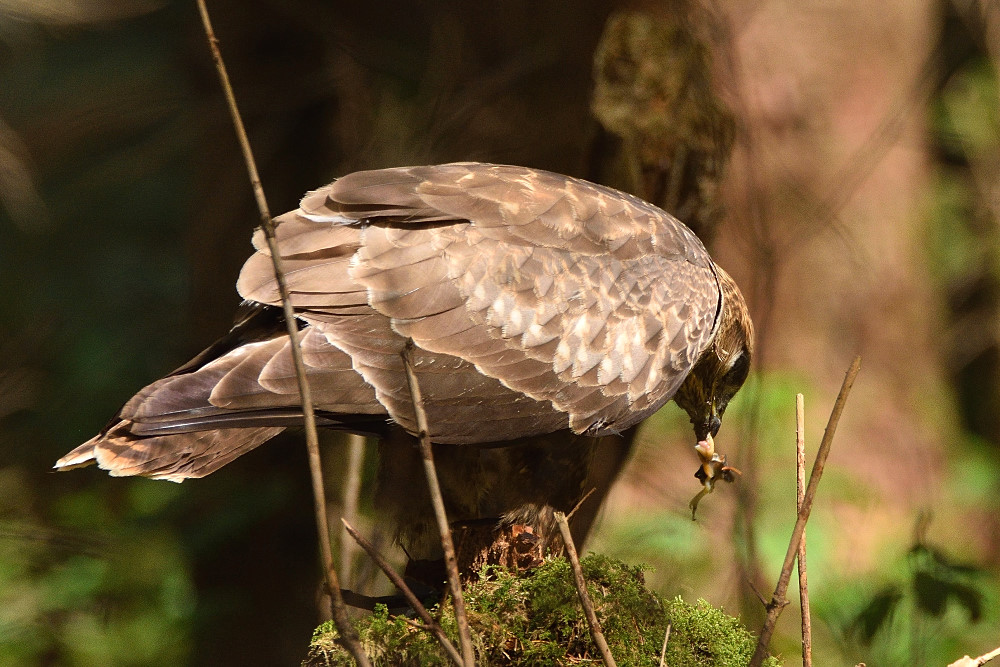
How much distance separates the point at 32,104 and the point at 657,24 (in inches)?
119

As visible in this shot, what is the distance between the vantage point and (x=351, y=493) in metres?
3.70

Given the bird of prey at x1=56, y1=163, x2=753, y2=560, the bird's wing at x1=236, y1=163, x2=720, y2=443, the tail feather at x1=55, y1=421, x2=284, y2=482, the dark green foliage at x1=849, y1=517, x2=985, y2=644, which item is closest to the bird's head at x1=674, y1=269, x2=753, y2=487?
the bird of prey at x1=56, y1=163, x2=753, y2=560

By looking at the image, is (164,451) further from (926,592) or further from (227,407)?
(926,592)

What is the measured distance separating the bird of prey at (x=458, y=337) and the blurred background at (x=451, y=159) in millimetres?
1208

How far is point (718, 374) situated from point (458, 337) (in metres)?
1.47

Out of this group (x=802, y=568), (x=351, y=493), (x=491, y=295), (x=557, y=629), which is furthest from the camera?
(x=351, y=493)

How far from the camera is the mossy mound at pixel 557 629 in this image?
209 cm

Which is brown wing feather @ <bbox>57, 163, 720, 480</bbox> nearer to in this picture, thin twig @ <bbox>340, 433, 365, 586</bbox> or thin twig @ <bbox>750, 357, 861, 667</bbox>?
thin twig @ <bbox>750, 357, 861, 667</bbox>

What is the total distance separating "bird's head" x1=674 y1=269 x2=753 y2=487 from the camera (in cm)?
318

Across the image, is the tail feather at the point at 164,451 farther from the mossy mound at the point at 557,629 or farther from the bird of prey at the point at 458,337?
the mossy mound at the point at 557,629

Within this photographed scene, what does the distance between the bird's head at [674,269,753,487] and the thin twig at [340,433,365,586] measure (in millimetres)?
1414

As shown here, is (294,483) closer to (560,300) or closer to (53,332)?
(53,332)

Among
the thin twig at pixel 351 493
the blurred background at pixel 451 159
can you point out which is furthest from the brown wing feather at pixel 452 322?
the thin twig at pixel 351 493

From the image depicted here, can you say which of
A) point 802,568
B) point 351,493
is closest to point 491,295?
point 802,568
